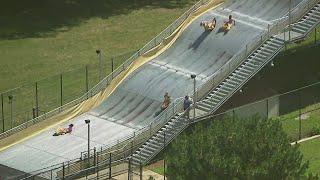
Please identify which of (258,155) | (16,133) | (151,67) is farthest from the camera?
(151,67)

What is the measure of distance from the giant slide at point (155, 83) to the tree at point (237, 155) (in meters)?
14.1

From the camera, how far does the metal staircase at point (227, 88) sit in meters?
68.4

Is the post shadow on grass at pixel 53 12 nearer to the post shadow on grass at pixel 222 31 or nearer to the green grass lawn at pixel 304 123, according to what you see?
the post shadow on grass at pixel 222 31

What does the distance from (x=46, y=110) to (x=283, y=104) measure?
13990mm

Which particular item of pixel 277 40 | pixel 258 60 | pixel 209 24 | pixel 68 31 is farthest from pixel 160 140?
pixel 68 31

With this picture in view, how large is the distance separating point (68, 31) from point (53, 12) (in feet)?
22.5

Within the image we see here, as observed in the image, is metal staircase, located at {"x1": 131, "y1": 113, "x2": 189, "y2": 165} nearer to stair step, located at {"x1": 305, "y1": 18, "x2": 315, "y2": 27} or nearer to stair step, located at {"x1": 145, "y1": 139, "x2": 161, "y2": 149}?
stair step, located at {"x1": 145, "y1": 139, "x2": 161, "y2": 149}

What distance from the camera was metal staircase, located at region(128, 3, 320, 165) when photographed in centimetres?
6838

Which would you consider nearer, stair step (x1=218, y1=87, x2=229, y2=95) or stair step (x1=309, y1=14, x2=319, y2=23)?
stair step (x1=218, y1=87, x2=229, y2=95)

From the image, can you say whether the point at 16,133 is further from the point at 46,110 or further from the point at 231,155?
the point at 231,155

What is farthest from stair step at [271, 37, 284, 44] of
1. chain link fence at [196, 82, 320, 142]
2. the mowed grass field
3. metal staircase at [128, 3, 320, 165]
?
the mowed grass field

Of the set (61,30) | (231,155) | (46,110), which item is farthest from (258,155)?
(61,30)

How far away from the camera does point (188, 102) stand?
232 feet

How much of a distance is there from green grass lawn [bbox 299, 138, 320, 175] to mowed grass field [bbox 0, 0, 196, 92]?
22.8m
